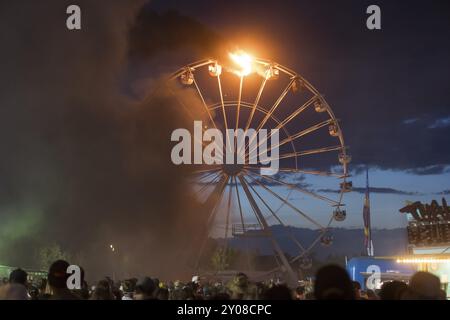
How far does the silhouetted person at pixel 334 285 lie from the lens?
11.9ft

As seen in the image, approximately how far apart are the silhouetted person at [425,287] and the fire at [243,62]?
2201cm

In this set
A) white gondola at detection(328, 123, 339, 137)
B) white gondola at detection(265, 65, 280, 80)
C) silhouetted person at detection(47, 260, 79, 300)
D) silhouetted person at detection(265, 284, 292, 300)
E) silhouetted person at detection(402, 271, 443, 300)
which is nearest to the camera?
silhouetted person at detection(402, 271, 443, 300)

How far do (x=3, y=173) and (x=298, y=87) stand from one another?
21631 mm

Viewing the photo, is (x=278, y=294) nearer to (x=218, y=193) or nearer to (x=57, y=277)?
(x=57, y=277)

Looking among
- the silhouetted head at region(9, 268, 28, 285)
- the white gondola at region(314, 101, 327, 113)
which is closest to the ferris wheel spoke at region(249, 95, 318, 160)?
the white gondola at region(314, 101, 327, 113)

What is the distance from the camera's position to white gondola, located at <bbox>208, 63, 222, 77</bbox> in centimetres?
2584

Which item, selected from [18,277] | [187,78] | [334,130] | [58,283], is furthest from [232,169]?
[58,283]

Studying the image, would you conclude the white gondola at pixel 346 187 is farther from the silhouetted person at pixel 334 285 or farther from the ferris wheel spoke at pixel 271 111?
the silhouetted person at pixel 334 285

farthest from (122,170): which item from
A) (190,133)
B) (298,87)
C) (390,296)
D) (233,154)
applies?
(390,296)

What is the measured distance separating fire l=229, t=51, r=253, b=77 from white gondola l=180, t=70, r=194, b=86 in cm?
213

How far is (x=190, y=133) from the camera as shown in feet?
97.2

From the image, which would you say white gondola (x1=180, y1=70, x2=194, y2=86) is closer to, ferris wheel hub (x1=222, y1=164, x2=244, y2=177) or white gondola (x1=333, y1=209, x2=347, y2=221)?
ferris wheel hub (x1=222, y1=164, x2=244, y2=177)

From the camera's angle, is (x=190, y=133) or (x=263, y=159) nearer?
(x=263, y=159)
